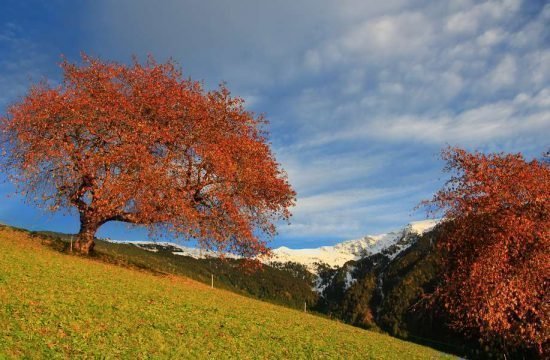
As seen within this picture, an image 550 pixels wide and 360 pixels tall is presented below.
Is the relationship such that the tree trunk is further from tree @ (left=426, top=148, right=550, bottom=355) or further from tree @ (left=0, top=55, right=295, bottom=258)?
tree @ (left=426, top=148, right=550, bottom=355)

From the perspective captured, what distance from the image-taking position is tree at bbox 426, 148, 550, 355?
2573 cm

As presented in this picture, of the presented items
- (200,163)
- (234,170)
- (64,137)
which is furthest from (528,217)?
(64,137)

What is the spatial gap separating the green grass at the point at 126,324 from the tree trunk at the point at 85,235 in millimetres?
8363

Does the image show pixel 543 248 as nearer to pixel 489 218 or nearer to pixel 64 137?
pixel 489 218

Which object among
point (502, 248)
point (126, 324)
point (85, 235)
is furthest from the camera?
point (85, 235)

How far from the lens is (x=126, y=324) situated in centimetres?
1853

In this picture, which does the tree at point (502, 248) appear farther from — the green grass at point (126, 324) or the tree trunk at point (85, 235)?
the tree trunk at point (85, 235)

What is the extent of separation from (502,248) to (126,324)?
64.5 feet

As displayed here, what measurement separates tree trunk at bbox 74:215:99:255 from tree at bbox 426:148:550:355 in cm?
2799

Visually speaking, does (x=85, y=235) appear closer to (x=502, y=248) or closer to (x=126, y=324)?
(x=126, y=324)

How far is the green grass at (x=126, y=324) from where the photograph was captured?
15445 mm

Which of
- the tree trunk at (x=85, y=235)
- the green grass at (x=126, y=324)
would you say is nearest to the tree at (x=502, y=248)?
the green grass at (x=126, y=324)

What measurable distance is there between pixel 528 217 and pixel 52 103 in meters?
33.6

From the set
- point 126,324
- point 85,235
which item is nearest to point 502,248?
point 126,324
